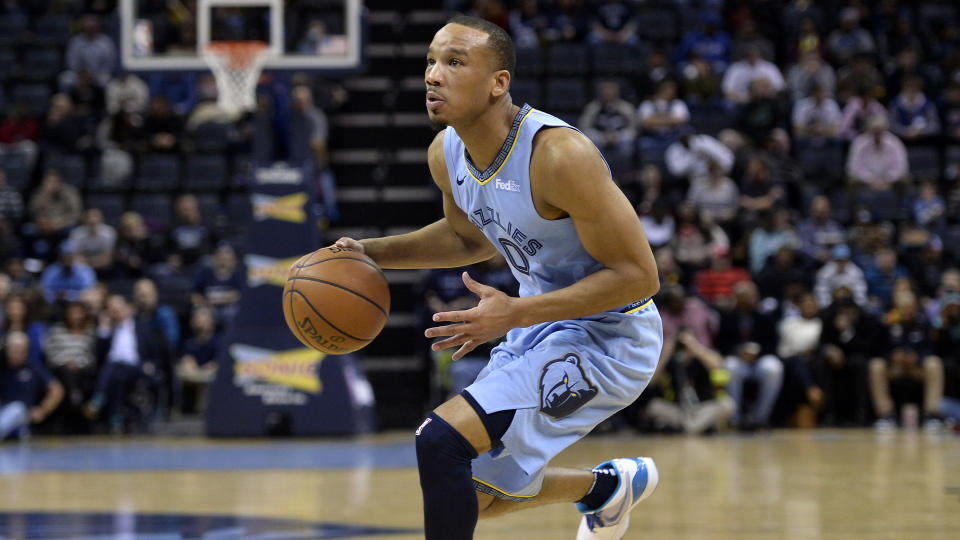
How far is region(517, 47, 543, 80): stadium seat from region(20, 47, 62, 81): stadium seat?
18.6ft

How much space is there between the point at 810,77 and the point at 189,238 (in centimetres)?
719

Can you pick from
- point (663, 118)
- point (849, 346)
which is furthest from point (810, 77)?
point (849, 346)

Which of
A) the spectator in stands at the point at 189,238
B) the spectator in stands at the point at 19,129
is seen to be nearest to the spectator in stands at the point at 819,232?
the spectator in stands at the point at 189,238

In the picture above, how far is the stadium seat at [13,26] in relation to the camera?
15.9 meters

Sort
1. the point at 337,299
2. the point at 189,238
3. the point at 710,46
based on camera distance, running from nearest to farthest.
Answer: the point at 337,299 < the point at 189,238 < the point at 710,46

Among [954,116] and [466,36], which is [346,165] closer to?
[954,116]

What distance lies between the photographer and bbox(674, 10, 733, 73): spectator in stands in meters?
15.0

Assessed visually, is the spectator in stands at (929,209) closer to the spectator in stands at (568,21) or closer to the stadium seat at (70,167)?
the spectator in stands at (568,21)

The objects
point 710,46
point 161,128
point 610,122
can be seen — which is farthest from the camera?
point 710,46

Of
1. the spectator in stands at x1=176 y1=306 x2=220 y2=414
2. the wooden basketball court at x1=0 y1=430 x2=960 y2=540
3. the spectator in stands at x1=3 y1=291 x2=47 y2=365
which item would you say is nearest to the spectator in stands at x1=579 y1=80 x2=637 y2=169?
the wooden basketball court at x1=0 y1=430 x2=960 y2=540

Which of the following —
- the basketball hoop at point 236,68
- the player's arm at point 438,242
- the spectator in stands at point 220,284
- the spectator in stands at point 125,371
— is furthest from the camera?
the spectator in stands at point 220,284

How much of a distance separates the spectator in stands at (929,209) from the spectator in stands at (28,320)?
8.55 metres

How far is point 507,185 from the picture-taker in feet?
11.9

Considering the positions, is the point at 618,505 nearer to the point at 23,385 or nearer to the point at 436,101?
the point at 436,101
